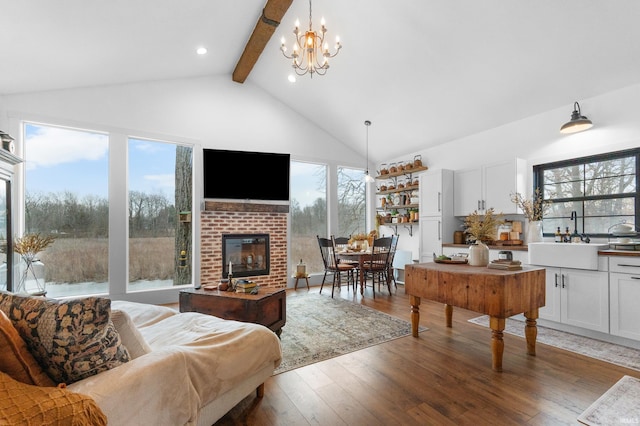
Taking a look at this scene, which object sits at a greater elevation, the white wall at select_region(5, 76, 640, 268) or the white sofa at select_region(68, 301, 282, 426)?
the white wall at select_region(5, 76, 640, 268)

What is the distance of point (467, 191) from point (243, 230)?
3.71 meters

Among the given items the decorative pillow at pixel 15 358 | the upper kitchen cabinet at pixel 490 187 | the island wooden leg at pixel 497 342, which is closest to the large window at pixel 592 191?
the upper kitchen cabinet at pixel 490 187

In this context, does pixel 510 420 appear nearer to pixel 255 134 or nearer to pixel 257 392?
pixel 257 392

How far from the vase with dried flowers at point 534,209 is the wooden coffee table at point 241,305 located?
324 centimetres

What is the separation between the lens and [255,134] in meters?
5.52

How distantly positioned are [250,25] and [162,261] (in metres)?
A: 3.56

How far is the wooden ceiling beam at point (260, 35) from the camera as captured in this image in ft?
11.7

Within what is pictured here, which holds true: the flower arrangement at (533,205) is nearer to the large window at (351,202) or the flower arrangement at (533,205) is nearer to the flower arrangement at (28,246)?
the large window at (351,202)

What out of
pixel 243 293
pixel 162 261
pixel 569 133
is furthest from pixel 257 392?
pixel 569 133

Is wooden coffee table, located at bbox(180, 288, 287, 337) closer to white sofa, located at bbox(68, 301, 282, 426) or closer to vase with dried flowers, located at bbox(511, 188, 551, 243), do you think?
white sofa, located at bbox(68, 301, 282, 426)

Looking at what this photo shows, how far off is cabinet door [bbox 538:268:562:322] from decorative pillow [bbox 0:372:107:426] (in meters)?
3.95

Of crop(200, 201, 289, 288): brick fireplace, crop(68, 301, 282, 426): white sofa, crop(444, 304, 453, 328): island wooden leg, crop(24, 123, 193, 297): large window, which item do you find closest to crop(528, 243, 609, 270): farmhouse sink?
crop(444, 304, 453, 328): island wooden leg

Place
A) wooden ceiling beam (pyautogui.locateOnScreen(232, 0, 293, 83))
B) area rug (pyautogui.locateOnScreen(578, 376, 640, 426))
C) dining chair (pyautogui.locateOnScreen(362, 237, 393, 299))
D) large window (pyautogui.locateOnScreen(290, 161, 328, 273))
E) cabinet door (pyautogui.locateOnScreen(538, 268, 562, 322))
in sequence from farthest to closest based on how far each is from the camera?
large window (pyautogui.locateOnScreen(290, 161, 328, 273)), dining chair (pyautogui.locateOnScreen(362, 237, 393, 299)), wooden ceiling beam (pyautogui.locateOnScreen(232, 0, 293, 83)), cabinet door (pyautogui.locateOnScreen(538, 268, 562, 322)), area rug (pyautogui.locateOnScreen(578, 376, 640, 426))

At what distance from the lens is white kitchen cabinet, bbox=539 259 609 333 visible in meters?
2.98
